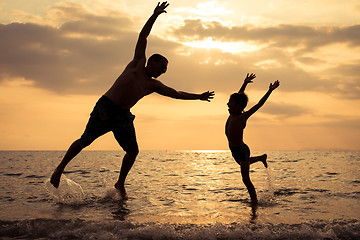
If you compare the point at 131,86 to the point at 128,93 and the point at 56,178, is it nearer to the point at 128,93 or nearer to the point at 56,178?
the point at 128,93

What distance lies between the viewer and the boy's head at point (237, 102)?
604 centimetres

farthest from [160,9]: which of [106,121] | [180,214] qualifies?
[180,214]

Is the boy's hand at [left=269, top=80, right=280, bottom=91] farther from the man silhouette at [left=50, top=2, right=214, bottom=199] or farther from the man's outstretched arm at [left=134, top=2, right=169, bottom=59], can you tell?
the man's outstretched arm at [left=134, top=2, right=169, bottom=59]

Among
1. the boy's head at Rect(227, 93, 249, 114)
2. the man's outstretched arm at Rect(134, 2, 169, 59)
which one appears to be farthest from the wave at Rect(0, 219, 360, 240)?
the man's outstretched arm at Rect(134, 2, 169, 59)

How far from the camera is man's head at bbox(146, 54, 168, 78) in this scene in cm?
555

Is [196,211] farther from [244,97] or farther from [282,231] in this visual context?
[244,97]

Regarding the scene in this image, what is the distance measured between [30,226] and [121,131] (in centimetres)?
226

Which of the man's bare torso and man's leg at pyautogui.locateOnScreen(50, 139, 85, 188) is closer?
the man's bare torso

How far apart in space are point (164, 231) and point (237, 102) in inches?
120

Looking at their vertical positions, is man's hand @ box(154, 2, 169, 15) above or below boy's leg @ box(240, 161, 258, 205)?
above

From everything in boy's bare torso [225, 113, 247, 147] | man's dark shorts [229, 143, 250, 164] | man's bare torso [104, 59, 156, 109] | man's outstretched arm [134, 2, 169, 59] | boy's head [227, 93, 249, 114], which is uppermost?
man's outstretched arm [134, 2, 169, 59]

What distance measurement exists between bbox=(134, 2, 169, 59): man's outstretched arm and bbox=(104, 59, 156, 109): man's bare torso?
0.15m

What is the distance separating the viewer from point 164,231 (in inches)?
148

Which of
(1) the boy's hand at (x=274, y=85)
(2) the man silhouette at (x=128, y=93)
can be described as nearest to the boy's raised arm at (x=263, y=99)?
(1) the boy's hand at (x=274, y=85)
